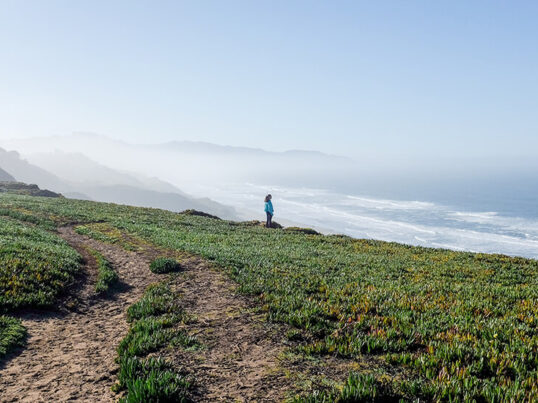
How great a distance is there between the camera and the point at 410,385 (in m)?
6.07

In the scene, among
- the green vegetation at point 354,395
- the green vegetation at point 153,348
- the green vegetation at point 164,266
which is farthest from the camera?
the green vegetation at point 164,266

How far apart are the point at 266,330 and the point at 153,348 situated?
2.82m

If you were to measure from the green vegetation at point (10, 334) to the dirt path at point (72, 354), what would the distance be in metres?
0.23

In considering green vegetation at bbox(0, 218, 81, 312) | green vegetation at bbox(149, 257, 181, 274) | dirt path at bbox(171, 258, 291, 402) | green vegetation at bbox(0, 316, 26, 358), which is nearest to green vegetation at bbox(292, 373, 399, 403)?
dirt path at bbox(171, 258, 291, 402)

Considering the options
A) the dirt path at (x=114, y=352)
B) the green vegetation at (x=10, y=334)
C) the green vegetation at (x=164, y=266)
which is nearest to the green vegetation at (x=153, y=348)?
the dirt path at (x=114, y=352)

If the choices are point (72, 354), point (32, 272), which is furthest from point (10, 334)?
point (32, 272)

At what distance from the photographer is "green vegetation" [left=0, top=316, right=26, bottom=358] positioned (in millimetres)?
8250

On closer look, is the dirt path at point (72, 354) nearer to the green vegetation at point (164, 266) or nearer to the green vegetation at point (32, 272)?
the green vegetation at point (32, 272)

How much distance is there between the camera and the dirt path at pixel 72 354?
657 centimetres

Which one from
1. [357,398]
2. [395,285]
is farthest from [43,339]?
[395,285]

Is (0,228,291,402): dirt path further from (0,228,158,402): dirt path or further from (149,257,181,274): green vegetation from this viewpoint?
(149,257,181,274): green vegetation

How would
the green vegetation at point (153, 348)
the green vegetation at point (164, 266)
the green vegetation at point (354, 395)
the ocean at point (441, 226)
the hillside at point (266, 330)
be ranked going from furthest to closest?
1. the ocean at point (441, 226)
2. the green vegetation at point (164, 266)
3. the hillside at point (266, 330)
4. the green vegetation at point (153, 348)
5. the green vegetation at point (354, 395)

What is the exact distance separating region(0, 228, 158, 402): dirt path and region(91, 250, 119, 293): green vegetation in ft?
1.28

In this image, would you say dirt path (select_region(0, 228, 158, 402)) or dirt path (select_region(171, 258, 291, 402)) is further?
dirt path (select_region(0, 228, 158, 402))
